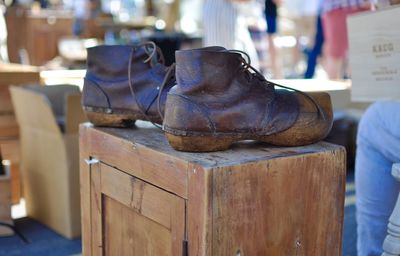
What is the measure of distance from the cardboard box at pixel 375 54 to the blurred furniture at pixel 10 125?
147 cm

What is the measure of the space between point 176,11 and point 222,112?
7.14 metres

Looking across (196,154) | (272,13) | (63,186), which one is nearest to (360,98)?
(196,154)

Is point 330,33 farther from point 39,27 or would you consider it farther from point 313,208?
point 39,27

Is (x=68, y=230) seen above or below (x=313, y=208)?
below

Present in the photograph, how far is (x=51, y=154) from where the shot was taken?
7.05 feet

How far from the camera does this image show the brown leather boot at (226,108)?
1014 millimetres

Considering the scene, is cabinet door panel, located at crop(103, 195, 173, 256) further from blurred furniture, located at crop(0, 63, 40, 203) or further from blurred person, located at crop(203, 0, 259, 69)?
blurred person, located at crop(203, 0, 259, 69)

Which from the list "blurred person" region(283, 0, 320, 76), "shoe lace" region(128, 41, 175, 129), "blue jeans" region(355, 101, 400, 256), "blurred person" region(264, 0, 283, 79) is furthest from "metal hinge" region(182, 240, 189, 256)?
"blurred person" region(283, 0, 320, 76)

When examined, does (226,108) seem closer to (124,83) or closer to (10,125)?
(124,83)

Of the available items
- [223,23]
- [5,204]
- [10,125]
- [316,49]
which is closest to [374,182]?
[5,204]

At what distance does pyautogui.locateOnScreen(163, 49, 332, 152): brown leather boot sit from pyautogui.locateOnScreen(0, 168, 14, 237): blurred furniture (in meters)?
1.27

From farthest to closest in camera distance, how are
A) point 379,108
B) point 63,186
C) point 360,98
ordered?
point 63,186
point 360,98
point 379,108

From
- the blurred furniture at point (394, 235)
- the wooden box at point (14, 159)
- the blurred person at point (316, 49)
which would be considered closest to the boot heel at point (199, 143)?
the blurred furniture at point (394, 235)

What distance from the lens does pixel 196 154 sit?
1028 millimetres
